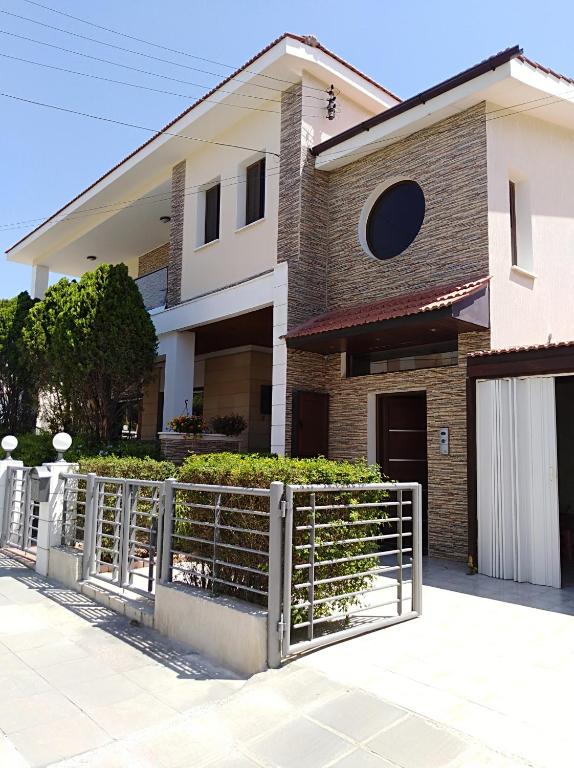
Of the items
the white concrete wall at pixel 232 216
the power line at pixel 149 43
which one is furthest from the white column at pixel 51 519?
the power line at pixel 149 43

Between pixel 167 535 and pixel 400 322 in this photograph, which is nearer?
pixel 167 535

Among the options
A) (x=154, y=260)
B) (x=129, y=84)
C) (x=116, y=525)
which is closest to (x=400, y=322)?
(x=116, y=525)

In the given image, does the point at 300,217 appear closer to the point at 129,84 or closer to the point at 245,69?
the point at 245,69

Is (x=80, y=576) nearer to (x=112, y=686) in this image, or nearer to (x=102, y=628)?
(x=102, y=628)

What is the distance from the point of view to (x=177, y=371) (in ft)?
42.6

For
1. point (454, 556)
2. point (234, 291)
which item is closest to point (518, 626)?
point (454, 556)

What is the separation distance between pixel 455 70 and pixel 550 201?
277 cm

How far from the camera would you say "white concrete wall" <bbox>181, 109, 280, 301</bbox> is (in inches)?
443

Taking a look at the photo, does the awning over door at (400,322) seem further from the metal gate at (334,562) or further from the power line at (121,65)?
the power line at (121,65)

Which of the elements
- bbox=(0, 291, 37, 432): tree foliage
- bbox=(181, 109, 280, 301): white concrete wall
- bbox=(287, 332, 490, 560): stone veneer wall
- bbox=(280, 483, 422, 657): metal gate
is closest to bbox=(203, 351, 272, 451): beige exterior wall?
bbox=(181, 109, 280, 301): white concrete wall

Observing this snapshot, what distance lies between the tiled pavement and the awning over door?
13.1 feet

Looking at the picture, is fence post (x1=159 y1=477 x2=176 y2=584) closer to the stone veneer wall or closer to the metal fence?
the metal fence

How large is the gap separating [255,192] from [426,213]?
4.24 meters

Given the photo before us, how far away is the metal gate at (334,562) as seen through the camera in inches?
168
